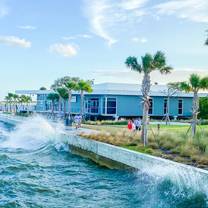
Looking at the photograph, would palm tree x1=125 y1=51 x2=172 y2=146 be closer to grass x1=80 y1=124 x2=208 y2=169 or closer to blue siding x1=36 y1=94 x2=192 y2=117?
grass x1=80 y1=124 x2=208 y2=169

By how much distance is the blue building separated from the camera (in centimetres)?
5422

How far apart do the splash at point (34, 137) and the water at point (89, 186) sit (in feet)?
24.3

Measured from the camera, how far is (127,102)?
181ft

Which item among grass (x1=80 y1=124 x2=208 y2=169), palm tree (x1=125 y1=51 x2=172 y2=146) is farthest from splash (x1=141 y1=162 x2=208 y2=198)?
palm tree (x1=125 y1=51 x2=172 y2=146)

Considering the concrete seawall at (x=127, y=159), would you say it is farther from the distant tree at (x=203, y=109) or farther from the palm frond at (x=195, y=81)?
the distant tree at (x=203, y=109)

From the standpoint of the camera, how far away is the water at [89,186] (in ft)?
49.0

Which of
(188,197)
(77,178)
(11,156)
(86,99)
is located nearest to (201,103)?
(86,99)

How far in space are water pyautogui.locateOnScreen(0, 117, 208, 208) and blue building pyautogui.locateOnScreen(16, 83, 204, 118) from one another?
28557 mm

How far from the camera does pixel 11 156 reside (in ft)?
88.9

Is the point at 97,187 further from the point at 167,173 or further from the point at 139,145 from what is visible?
the point at 139,145

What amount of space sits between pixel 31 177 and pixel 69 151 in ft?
31.6

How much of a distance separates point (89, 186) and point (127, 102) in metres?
37.3

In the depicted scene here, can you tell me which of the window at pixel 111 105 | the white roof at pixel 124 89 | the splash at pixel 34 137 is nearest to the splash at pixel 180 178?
the splash at pixel 34 137

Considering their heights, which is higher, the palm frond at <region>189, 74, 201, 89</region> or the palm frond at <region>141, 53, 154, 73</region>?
the palm frond at <region>141, 53, 154, 73</region>
